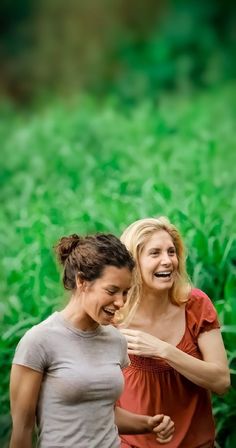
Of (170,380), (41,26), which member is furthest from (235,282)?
(41,26)

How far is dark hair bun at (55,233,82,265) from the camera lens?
3.12 metres

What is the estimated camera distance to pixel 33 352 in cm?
295

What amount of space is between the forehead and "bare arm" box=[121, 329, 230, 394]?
0.27m

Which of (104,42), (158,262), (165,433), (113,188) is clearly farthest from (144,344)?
(104,42)

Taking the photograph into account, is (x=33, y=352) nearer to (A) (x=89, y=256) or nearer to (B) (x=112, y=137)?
(A) (x=89, y=256)

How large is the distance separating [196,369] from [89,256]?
654 mm

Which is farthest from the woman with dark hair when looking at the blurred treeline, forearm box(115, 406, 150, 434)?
the blurred treeline

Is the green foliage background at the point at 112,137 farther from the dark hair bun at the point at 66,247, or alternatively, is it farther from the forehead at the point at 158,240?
the dark hair bun at the point at 66,247

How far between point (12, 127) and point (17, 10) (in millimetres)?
2172

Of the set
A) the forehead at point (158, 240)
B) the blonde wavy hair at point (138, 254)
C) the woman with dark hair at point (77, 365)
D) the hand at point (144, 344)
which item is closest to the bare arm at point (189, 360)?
the hand at point (144, 344)

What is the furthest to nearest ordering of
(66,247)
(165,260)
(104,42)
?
(104,42) < (165,260) < (66,247)

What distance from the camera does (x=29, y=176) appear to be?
704 centimetres

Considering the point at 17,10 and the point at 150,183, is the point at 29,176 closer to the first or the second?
the point at 150,183

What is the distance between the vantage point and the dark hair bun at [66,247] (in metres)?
3.12
